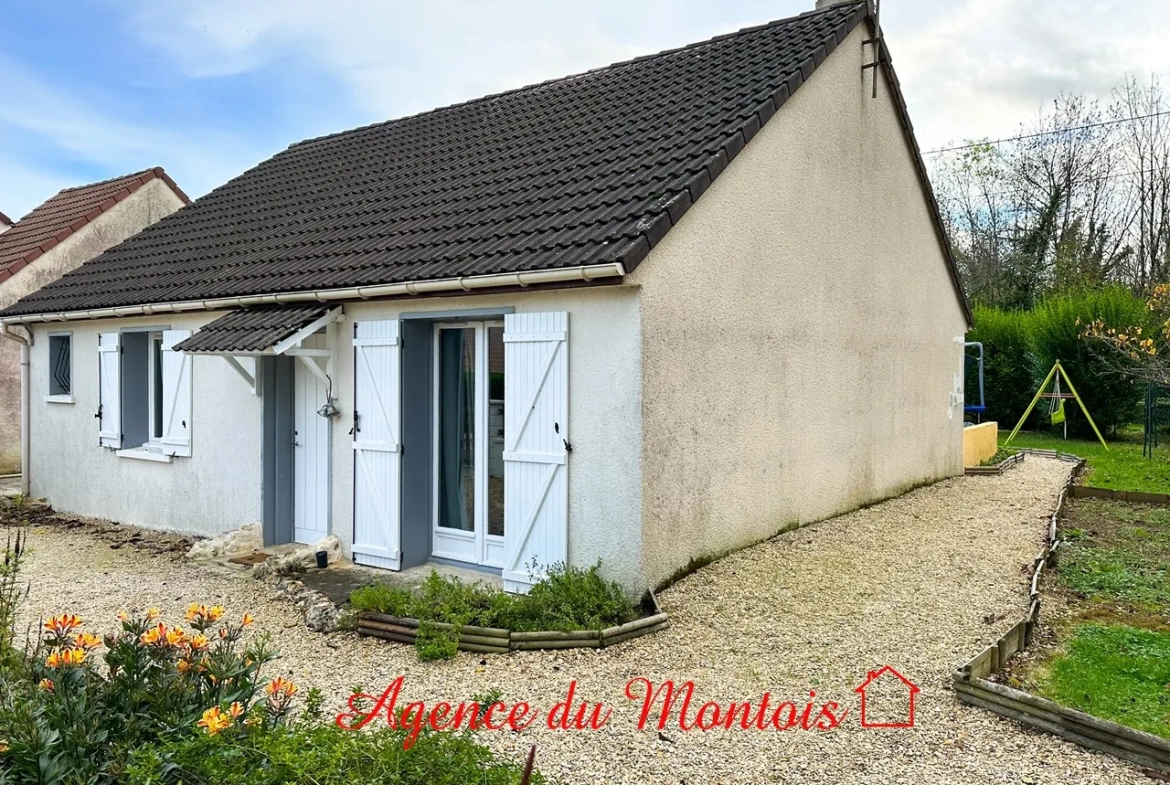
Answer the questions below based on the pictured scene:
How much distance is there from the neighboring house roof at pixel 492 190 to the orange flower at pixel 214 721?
393 cm

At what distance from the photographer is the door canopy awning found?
7.50 meters

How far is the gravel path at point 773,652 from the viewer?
12.8 feet

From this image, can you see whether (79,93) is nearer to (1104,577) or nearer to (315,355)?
(315,355)

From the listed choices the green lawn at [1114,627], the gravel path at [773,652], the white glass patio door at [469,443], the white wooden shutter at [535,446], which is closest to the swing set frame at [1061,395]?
the green lawn at [1114,627]

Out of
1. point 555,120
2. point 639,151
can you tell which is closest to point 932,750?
point 639,151

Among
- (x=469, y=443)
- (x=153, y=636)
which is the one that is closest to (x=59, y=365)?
(x=469, y=443)

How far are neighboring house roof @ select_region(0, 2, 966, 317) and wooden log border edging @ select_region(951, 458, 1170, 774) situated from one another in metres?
3.55

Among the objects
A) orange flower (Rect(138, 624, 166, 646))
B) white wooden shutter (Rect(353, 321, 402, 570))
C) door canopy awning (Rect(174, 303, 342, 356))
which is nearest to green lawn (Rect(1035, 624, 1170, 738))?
orange flower (Rect(138, 624, 166, 646))

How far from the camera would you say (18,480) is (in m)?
14.1

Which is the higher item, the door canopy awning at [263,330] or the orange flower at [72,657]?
the door canopy awning at [263,330]

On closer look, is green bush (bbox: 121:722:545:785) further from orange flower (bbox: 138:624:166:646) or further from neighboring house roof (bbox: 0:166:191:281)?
neighboring house roof (bbox: 0:166:191:281)

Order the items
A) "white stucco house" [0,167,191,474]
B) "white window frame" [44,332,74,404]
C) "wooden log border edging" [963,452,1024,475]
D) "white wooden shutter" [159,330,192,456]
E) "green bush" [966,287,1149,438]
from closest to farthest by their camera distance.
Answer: "white wooden shutter" [159,330,192,456]
"white window frame" [44,332,74,404]
"wooden log border edging" [963,452,1024,475]
"white stucco house" [0,167,191,474]
"green bush" [966,287,1149,438]

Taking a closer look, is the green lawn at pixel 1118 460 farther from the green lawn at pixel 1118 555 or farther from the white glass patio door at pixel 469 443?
the white glass patio door at pixel 469 443

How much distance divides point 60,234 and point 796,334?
14.7 meters
